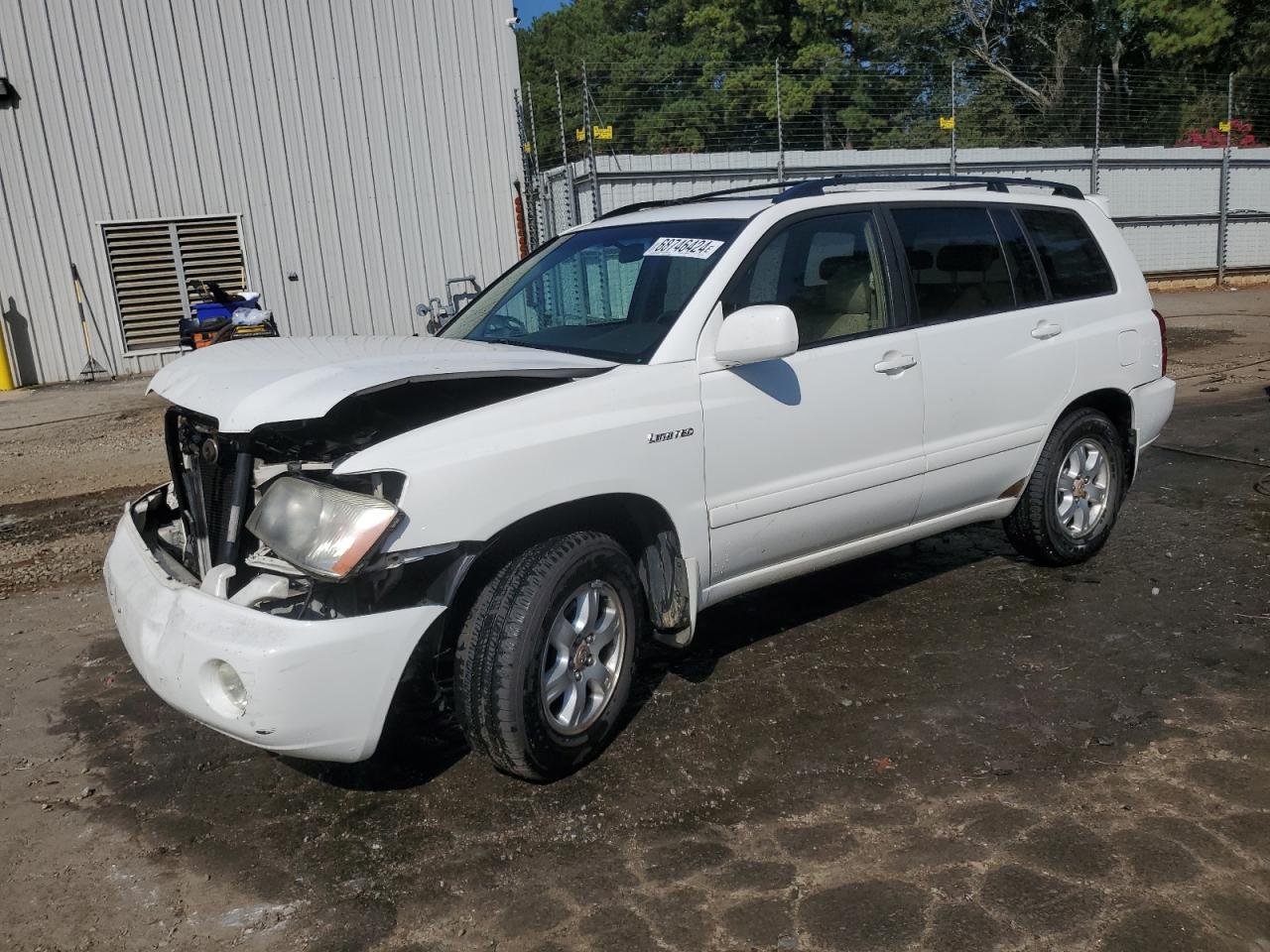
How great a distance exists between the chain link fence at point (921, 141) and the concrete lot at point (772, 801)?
9.89 m

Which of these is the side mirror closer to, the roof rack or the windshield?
the windshield

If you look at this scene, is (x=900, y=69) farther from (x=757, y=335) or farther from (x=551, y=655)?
(x=551, y=655)

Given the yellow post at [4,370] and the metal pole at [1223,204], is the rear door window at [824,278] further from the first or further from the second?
the metal pole at [1223,204]

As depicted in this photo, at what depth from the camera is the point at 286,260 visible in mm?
13867

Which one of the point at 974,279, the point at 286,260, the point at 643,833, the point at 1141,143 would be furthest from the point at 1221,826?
the point at 1141,143

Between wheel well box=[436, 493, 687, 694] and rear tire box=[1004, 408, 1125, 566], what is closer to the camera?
wheel well box=[436, 493, 687, 694]

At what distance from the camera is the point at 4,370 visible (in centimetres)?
1283

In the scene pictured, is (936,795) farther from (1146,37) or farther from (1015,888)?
(1146,37)

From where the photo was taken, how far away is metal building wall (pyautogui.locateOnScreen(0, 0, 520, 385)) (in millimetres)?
12781

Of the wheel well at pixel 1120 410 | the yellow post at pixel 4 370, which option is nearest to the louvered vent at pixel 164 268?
the yellow post at pixel 4 370

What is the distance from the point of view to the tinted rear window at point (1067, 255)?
489 centimetres

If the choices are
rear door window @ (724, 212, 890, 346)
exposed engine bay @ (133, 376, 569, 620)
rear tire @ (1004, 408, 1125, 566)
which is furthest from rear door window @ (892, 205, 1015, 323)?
exposed engine bay @ (133, 376, 569, 620)

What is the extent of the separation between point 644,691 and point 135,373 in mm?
11661

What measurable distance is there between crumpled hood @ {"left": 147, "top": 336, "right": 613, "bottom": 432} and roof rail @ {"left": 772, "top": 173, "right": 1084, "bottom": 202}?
1169 mm
